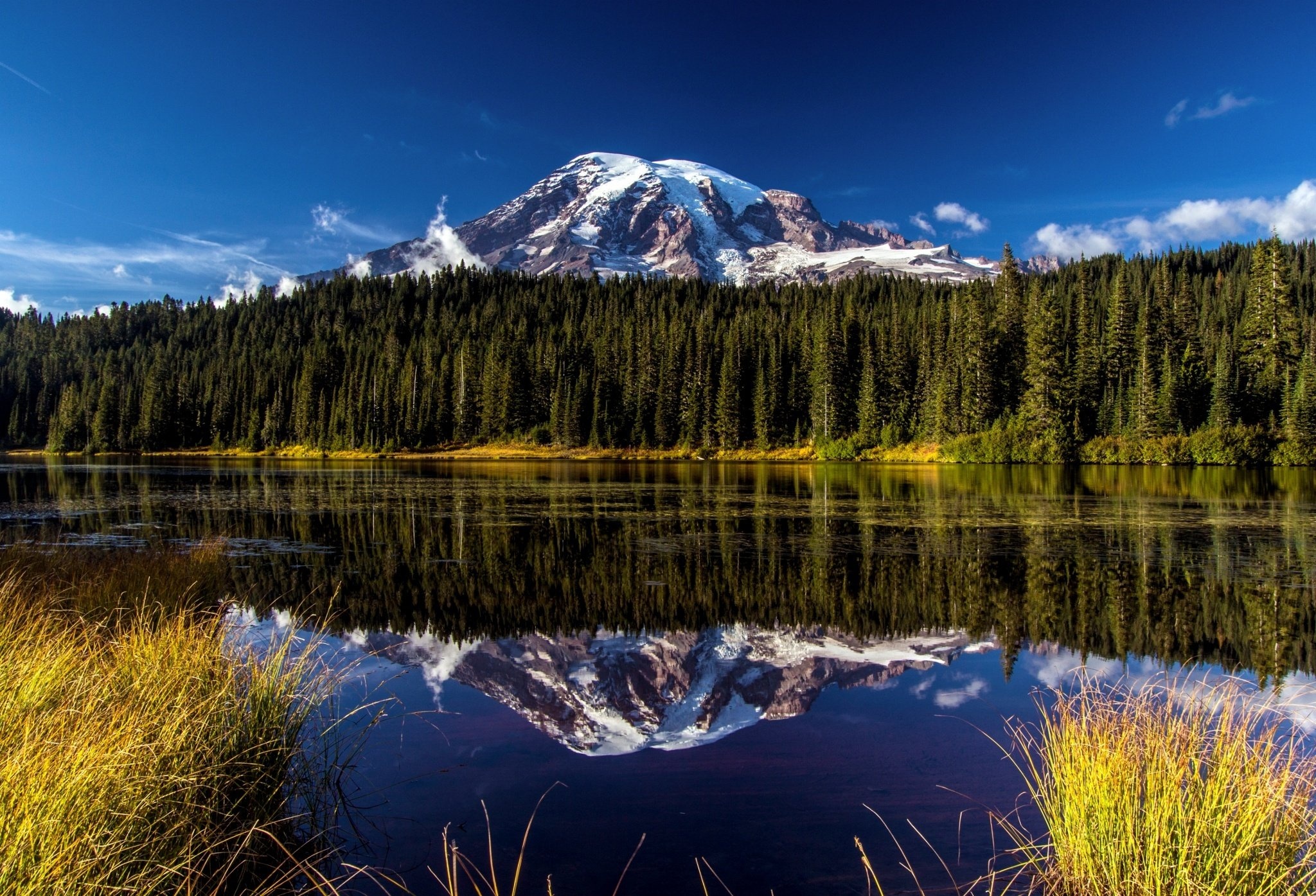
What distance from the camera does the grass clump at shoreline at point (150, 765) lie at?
4250 millimetres

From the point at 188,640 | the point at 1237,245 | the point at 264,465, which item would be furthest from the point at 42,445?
the point at 1237,245

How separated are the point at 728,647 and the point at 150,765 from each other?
945cm

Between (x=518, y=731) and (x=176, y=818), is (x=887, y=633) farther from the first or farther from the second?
(x=176, y=818)

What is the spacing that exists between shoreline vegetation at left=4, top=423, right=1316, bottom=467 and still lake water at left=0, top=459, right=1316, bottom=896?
39.5m

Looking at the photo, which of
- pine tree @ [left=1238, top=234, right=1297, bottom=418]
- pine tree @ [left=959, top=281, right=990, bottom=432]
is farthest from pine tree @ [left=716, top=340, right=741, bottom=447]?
pine tree @ [left=1238, top=234, right=1297, bottom=418]

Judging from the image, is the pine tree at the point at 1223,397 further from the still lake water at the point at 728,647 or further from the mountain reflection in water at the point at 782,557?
the still lake water at the point at 728,647

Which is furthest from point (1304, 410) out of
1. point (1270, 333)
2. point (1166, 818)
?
point (1166, 818)

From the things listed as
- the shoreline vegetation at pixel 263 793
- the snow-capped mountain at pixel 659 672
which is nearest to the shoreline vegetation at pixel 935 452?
the snow-capped mountain at pixel 659 672

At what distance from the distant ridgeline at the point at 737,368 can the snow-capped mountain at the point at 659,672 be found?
7005 cm

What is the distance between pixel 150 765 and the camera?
5395 mm

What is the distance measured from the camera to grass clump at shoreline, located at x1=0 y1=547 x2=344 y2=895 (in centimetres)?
425

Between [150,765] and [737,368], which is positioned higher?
[737,368]

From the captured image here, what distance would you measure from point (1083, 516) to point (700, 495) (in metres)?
20.0

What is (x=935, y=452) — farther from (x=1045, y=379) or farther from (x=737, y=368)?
(x=737, y=368)
